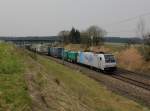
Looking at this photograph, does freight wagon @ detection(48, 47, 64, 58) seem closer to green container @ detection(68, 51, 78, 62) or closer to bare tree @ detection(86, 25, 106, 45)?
green container @ detection(68, 51, 78, 62)

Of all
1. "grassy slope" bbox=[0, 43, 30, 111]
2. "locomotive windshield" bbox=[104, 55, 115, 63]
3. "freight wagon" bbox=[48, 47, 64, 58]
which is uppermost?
"grassy slope" bbox=[0, 43, 30, 111]

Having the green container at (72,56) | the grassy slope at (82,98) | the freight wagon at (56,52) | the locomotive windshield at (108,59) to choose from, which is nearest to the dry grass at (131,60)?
the locomotive windshield at (108,59)

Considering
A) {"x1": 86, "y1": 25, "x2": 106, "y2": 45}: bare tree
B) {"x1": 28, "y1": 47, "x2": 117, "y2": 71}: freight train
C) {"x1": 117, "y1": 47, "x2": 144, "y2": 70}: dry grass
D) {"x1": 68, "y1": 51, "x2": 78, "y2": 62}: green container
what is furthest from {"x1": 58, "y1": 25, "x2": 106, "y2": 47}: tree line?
{"x1": 28, "y1": 47, "x2": 117, "y2": 71}: freight train

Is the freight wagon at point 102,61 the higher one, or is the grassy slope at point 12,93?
the grassy slope at point 12,93

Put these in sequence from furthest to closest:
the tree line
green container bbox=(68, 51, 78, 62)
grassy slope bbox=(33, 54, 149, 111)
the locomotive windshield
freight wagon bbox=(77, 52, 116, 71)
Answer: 1. the tree line
2. green container bbox=(68, 51, 78, 62)
3. the locomotive windshield
4. freight wagon bbox=(77, 52, 116, 71)
5. grassy slope bbox=(33, 54, 149, 111)

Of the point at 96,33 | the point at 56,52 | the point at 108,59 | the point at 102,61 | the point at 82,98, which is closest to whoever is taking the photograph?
the point at 82,98

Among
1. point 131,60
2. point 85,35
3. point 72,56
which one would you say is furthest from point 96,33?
point 131,60

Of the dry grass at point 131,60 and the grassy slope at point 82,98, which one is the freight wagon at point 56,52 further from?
the grassy slope at point 82,98

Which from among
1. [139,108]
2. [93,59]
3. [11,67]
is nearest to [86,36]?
[93,59]

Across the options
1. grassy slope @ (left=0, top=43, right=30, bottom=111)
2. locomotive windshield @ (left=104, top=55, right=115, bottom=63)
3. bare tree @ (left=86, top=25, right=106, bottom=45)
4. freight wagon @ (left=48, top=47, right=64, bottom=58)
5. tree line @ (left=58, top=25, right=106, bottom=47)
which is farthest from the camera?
tree line @ (left=58, top=25, right=106, bottom=47)

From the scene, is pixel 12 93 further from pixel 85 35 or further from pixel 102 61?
pixel 85 35

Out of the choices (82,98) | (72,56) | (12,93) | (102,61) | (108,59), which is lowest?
(72,56)

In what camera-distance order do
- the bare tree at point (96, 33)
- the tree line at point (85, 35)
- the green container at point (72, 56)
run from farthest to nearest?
the tree line at point (85, 35)
the bare tree at point (96, 33)
the green container at point (72, 56)

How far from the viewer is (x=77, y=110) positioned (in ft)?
32.1
